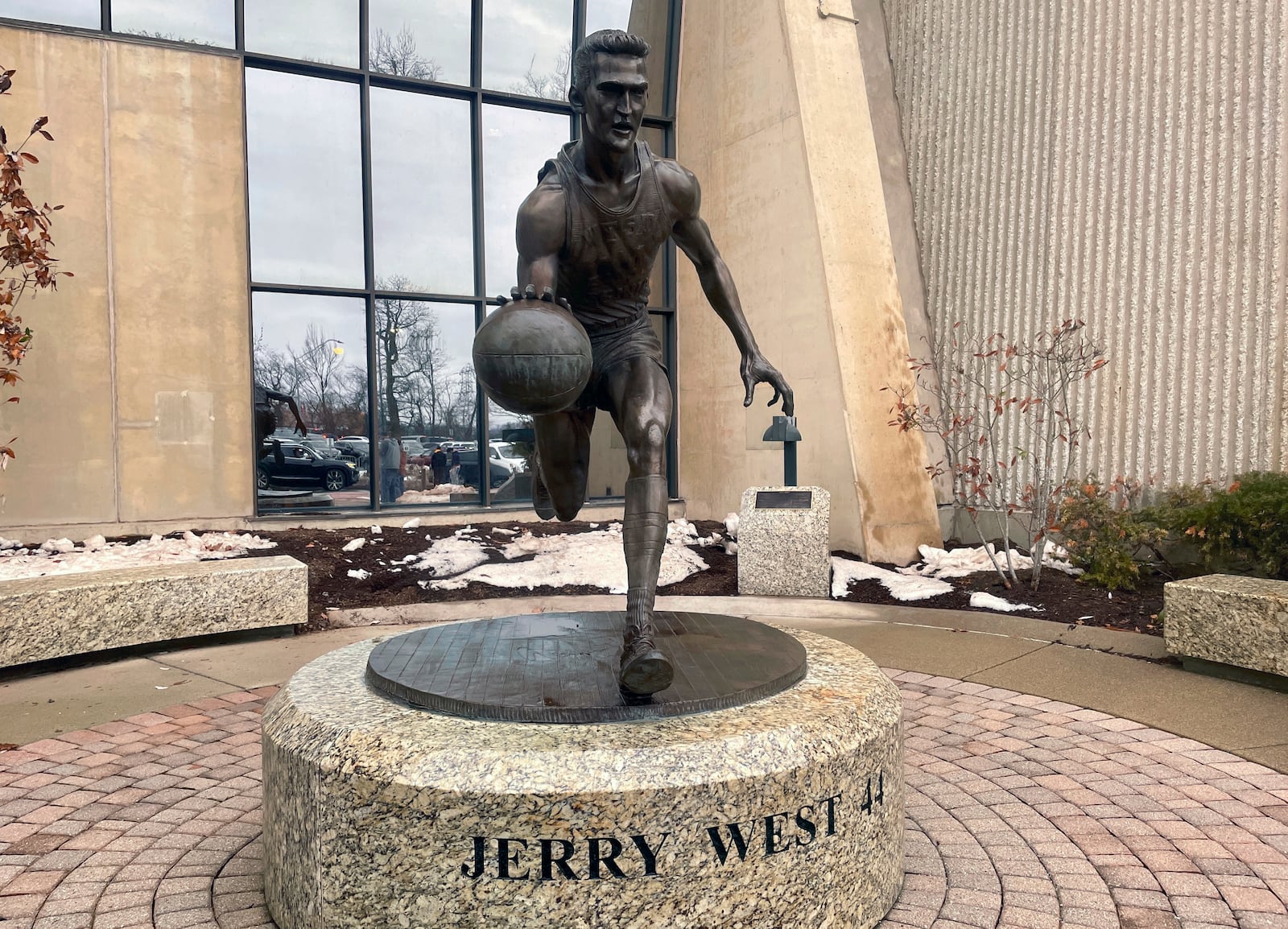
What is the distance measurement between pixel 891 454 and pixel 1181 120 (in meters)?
4.03

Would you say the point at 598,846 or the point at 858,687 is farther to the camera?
the point at 858,687

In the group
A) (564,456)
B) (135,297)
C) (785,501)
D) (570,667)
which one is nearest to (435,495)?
(135,297)

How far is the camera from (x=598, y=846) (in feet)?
7.64

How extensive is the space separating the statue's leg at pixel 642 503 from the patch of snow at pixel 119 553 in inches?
225

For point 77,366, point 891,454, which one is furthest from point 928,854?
point 77,366

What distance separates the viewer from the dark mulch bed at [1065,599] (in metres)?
6.57

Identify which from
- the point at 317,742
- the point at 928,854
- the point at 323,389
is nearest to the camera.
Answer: the point at 317,742

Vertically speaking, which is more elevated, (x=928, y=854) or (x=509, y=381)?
(x=509, y=381)

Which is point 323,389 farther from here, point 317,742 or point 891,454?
point 317,742

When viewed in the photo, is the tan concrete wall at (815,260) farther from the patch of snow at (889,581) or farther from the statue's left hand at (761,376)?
the statue's left hand at (761,376)

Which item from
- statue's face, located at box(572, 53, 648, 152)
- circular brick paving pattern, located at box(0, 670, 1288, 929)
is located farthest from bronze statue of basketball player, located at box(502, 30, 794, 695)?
circular brick paving pattern, located at box(0, 670, 1288, 929)

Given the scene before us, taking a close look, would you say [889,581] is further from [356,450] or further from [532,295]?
[356,450]

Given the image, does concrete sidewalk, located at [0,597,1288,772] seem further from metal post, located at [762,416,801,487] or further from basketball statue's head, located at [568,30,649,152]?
basketball statue's head, located at [568,30,649,152]

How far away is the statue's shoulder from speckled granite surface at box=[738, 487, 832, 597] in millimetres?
4417
